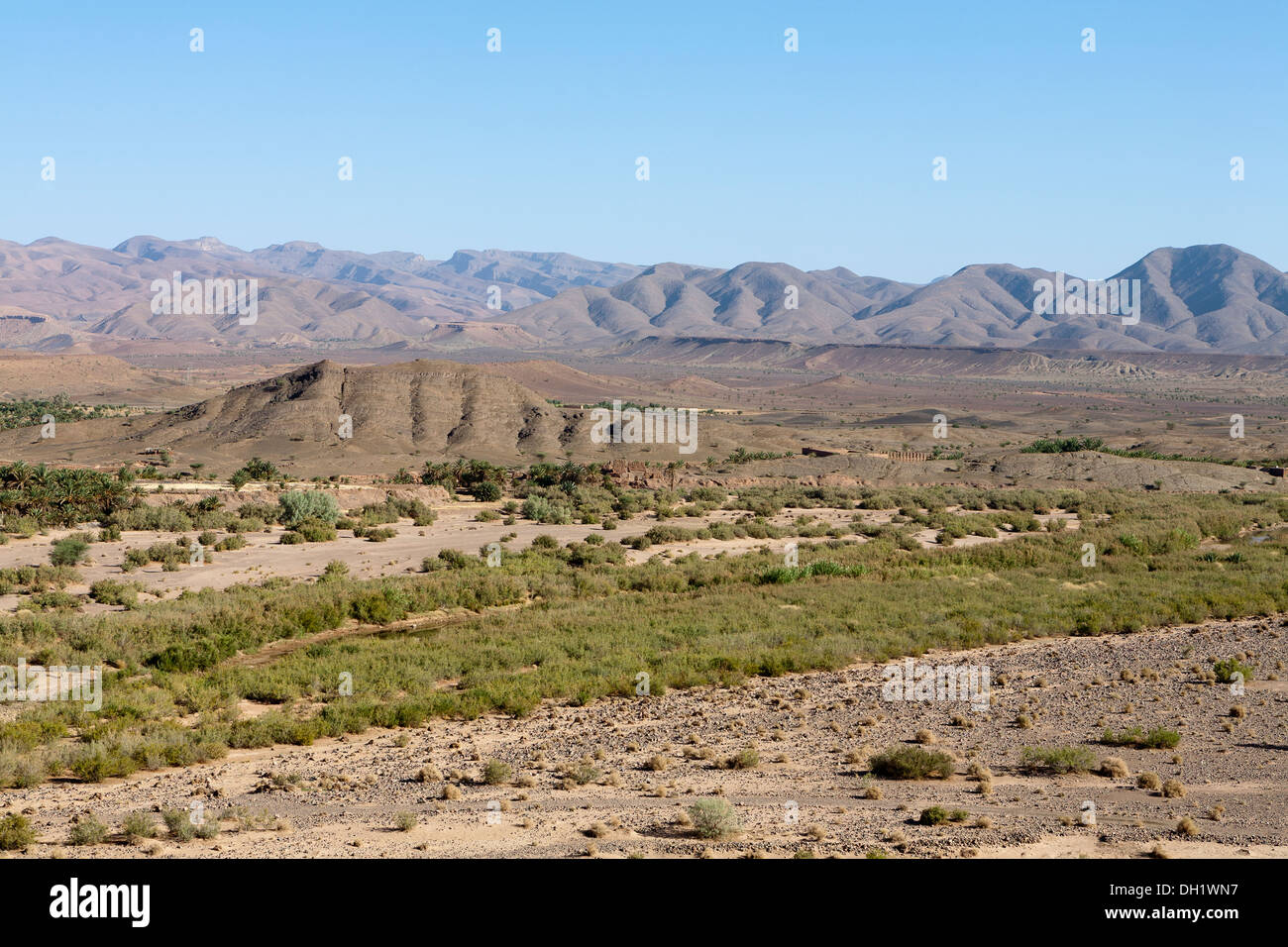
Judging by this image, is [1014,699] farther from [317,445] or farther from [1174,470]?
[317,445]

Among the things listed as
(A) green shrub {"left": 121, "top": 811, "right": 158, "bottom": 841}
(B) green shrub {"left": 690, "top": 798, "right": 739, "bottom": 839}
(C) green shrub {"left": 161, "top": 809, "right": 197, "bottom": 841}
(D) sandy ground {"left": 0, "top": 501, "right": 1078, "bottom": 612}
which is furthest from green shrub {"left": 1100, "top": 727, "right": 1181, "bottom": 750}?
(D) sandy ground {"left": 0, "top": 501, "right": 1078, "bottom": 612}

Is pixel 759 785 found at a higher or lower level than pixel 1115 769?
lower

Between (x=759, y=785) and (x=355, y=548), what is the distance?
25255mm

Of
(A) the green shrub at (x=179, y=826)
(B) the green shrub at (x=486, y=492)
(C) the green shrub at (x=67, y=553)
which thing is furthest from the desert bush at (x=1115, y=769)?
(B) the green shrub at (x=486, y=492)

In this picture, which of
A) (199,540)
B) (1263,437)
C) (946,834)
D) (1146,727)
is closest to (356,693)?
(946,834)

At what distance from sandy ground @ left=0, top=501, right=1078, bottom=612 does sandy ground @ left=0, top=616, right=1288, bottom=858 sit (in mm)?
14088

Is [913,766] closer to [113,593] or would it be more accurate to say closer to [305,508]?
[113,593]

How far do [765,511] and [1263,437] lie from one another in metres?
62.6

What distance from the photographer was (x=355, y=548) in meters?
36.1

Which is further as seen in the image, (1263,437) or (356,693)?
(1263,437)

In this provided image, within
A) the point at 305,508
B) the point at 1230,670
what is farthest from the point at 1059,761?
the point at 305,508

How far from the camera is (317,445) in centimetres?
7144
